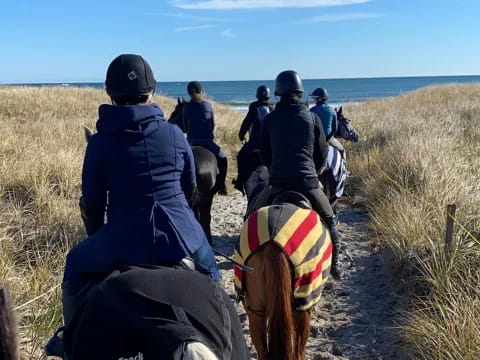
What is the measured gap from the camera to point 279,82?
538 centimetres

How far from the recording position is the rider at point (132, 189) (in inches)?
117

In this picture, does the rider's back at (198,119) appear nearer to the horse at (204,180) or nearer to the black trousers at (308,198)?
the horse at (204,180)

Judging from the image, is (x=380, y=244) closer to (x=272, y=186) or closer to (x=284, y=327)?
(x=272, y=186)

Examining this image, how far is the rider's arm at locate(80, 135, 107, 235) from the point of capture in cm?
311

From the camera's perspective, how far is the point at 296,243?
3.78m

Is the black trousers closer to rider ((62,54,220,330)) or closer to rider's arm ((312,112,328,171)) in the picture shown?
rider's arm ((312,112,328,171))

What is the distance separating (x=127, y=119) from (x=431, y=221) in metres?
4.95

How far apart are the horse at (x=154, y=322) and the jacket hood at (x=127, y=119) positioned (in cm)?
98

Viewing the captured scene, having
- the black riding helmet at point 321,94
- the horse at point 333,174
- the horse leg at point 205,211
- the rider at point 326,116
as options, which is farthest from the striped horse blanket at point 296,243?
the black riding helmet at point 321,94

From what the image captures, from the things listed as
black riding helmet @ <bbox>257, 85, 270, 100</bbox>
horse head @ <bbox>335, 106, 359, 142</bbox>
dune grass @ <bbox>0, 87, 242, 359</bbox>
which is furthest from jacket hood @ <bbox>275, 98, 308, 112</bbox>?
horse head @ <bbox>335, 106, 359, 142</bbox>

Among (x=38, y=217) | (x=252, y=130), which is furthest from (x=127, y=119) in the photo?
(x=252, y=130)

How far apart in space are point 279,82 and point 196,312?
11.7 feet

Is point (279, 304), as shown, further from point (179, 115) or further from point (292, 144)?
point (179, 115)

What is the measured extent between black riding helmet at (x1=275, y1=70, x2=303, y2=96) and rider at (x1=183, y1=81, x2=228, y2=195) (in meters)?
2.65
